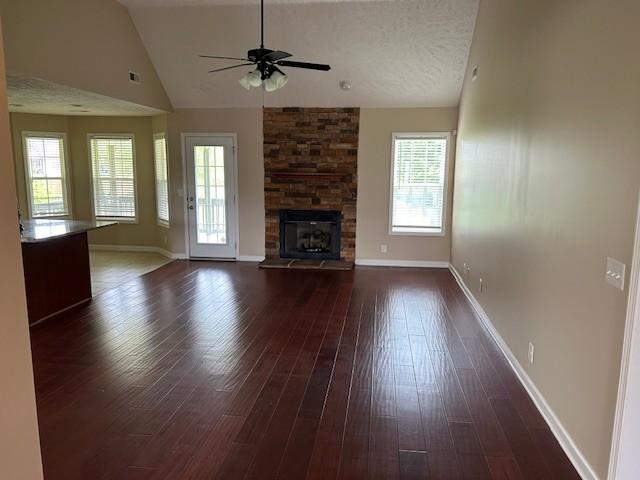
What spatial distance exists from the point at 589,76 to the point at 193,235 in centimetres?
654

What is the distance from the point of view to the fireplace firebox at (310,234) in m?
7.57

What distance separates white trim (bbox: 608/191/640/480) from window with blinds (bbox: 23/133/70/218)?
873cm

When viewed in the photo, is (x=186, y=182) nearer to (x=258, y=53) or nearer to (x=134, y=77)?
(x=134, y=77)

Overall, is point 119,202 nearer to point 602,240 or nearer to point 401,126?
point 401,126

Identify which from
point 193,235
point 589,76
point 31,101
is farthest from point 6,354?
point 193,235

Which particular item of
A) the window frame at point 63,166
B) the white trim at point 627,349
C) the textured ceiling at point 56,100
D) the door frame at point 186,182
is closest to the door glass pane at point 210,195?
the door frame at point 186,182

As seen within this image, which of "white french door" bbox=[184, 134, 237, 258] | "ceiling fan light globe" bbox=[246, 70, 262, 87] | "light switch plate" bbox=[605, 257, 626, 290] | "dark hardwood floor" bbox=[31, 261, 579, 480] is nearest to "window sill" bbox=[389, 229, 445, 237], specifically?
"dark hardwood floor" bbox=[31, 261, 579, 480]

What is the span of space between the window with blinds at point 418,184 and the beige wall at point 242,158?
2220 mm

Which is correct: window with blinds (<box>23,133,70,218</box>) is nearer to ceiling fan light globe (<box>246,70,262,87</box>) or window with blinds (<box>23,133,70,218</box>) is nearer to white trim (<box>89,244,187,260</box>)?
white trim (<box>89,244,187,260</box>)

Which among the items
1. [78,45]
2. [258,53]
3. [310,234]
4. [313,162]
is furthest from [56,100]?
[310,234]

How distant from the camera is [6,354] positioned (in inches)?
56.7

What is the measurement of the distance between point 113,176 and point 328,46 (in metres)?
4.84

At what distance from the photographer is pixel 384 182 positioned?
7.34 meters

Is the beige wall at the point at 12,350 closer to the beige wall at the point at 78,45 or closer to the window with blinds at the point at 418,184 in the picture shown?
the beige wall at the point at 78,45
